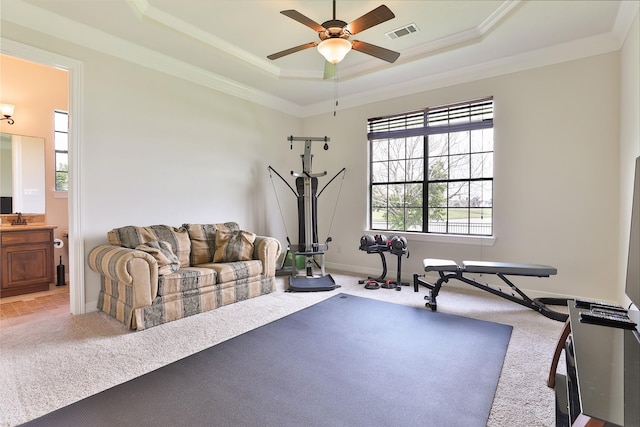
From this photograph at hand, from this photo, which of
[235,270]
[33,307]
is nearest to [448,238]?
[235,270]

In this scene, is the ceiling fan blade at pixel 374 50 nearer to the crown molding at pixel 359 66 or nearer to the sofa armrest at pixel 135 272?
the crown molding at pixel 359 66

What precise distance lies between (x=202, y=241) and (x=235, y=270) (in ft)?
2.42

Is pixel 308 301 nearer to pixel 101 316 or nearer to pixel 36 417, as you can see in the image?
pixel 101 316

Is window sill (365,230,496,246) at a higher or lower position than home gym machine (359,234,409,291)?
higher

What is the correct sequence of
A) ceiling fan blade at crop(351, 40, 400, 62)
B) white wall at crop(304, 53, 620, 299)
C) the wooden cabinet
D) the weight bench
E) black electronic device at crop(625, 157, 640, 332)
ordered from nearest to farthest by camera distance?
black electronic device at crop(625, 157, 640, 332) → ceiling fan blade at crop(351, 40, 400, 62) → the weight bench → white wall at crop(304, 53, 620, 299) → the wooden cabinet

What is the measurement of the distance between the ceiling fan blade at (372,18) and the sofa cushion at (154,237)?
9.89ft

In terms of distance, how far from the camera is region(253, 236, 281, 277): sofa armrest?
4125 millimetres

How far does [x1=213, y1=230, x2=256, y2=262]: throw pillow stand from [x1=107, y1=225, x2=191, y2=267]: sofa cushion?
14.9 inches

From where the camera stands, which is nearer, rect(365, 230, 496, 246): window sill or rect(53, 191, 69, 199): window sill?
rect(365, 230, 496, 246): window sill

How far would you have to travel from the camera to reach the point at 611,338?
152cm

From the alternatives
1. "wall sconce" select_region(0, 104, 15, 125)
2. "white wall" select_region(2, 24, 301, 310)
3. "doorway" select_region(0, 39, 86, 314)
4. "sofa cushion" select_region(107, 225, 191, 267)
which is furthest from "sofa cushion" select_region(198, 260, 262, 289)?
"wall sconce" select_region(0, 104, 15, 125)

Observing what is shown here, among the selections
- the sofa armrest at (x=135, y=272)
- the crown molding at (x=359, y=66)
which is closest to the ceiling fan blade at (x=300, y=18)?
the crown molding at (x=359, y=66)

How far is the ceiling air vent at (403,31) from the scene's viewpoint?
11.4 ft

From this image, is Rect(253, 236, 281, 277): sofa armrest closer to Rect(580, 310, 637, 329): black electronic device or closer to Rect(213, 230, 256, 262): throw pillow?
Rect(213, 230, 256, 262): throw pillow
